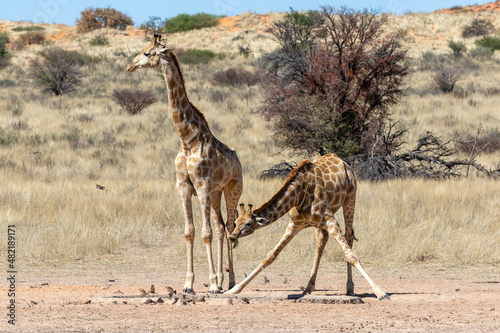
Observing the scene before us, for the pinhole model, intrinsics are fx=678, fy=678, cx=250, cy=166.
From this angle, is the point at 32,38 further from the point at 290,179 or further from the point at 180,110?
the point at 290,179

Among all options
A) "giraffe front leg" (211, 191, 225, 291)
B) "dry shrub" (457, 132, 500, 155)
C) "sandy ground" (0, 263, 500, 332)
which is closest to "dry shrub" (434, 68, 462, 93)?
"dry shrub" (457, 132, 500, 155)

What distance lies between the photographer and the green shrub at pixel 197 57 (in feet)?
154

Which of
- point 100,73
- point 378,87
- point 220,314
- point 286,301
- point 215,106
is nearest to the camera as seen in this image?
point 220,314

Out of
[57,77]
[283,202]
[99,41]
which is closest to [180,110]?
A: [283,202]

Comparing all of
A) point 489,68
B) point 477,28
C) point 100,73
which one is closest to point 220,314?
point 100,73

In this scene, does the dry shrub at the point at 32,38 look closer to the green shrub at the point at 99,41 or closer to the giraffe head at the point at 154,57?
the green shrub at the point at 99,41

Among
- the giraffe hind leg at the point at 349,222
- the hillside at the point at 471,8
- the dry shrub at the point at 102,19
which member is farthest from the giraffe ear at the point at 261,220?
the hillside at the point at 471,8

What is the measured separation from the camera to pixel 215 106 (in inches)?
1178

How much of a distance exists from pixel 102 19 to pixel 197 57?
29583mm

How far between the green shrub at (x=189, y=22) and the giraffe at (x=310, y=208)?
59569mm

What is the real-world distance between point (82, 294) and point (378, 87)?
38.3ft

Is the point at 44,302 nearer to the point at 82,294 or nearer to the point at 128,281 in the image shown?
the point at 82,294

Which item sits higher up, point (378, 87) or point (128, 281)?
point (378, 87)

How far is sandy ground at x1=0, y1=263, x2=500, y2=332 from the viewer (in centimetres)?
621
